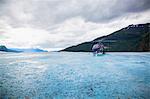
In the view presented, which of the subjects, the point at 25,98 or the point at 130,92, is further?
the point at 130,92

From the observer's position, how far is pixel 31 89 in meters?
7.73

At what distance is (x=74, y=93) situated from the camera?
7.18 m

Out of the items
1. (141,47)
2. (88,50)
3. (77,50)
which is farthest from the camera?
(77,50)

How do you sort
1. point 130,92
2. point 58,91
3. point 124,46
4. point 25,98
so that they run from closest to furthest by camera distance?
point 25,98, point 130,92, point 58,91, point 124,46

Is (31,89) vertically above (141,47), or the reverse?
(141,47)

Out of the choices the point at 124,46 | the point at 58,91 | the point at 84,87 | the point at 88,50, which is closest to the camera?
the point at 58,91

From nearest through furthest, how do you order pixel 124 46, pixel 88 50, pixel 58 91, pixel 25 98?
pixel 25 98 < pixel 58 91 < pixel 124 46 < pixel 88 50

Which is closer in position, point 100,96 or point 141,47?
point 100,96

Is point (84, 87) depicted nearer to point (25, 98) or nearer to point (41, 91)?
point (41, 91)

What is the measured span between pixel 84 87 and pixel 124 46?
25.6 m

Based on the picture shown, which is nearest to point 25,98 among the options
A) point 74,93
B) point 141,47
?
point 74,93

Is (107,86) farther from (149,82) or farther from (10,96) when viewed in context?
(10,96)

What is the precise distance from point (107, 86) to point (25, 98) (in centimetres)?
367

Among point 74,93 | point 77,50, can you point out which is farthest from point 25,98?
point 77,50
